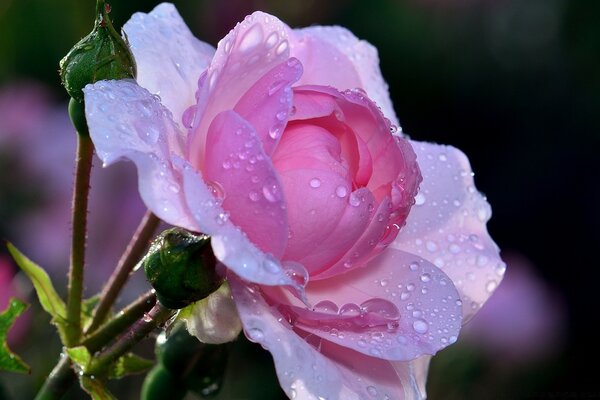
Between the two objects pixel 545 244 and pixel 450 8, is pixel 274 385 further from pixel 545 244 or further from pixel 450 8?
pixel 450 8

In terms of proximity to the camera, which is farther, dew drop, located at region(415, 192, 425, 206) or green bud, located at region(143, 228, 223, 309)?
dew drop, located at region(415, 192, 425, 206)

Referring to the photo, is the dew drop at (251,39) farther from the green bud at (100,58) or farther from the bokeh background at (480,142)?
the bokeh background at (480,142)

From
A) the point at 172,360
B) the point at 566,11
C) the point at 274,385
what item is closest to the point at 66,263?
the point at 274,385

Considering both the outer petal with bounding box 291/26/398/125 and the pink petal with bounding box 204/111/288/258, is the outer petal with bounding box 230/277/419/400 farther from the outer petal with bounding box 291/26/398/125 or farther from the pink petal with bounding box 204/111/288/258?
the outer petal with bounding box 291/26/398/125

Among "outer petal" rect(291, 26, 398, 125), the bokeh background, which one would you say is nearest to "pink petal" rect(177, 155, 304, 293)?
"outer petal" rect(291, 26, 398, 125)

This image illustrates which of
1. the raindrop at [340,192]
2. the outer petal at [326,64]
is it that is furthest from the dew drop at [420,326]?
the outer petal at [326,64]
